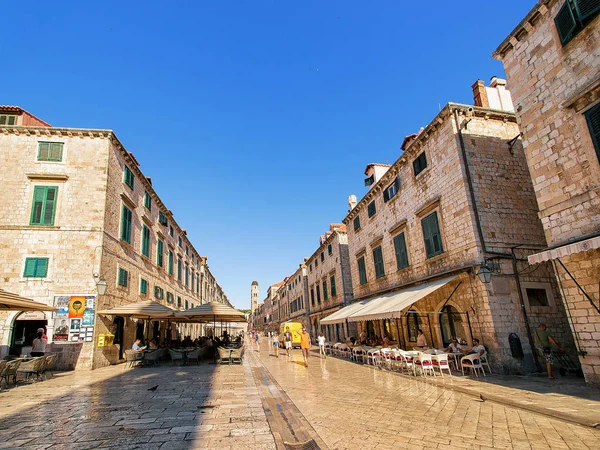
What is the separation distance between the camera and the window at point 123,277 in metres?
16.5

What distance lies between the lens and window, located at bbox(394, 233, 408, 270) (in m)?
15.5

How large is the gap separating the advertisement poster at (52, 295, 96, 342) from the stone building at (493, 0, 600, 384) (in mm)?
15627

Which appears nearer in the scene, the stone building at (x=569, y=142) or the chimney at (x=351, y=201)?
the stone building at (x=569, y=142)

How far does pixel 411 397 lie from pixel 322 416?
Result: 8.64ft

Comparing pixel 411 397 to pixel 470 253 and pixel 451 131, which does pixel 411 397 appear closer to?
pixel 470 253

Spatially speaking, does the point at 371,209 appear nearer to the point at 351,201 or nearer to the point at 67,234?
the point at 351,201

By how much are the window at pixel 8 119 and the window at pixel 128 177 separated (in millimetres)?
5047

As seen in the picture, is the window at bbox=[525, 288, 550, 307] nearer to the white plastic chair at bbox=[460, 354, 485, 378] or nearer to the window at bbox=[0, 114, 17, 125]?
the white plastic chair at bbox=[460, 354, 485, 378]

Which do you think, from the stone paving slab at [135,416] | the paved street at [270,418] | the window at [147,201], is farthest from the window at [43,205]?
the paved street at [270,418]

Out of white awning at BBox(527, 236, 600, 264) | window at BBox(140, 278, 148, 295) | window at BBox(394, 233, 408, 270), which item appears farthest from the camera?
window at BBox(140, 278, 148, 295)

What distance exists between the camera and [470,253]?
11250 mm

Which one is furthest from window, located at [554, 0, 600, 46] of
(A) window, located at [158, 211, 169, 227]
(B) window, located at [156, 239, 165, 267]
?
(A) window, located at [158, 211, 169, 227]

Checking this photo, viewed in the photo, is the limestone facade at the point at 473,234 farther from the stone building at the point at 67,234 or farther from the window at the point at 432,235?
the stone building at the point at 67,234

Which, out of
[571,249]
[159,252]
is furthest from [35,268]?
[571,249]
